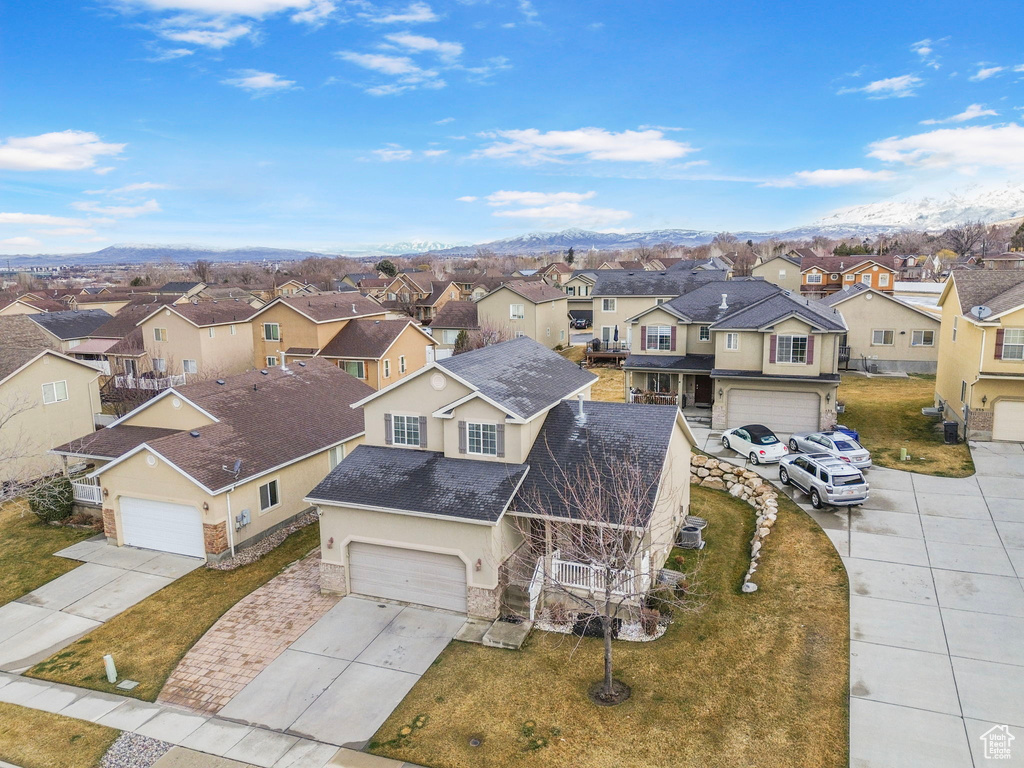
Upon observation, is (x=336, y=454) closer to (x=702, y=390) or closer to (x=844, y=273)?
(x=702, y=390)

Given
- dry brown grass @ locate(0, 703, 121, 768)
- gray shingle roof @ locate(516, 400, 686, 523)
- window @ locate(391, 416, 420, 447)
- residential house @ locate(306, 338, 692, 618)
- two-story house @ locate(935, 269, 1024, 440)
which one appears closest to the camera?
dry brown grass @ locate(0, 703, 121, 768)

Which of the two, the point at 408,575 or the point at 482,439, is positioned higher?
the point at 482,439

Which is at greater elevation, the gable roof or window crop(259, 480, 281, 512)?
the gable roof

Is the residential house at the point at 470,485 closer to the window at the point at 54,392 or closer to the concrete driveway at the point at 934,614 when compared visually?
the concrete driveway at the point at 934,614

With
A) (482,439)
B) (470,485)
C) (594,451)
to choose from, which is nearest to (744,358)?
(594,451)

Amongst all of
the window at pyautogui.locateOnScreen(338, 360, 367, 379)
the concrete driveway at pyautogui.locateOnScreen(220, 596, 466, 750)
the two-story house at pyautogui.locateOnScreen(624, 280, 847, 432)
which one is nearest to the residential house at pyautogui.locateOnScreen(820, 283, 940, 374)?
the two-story house at pyautogui.locateOnScreen(624, 280, 847, 432)

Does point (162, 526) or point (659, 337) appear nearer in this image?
point (162, 526)

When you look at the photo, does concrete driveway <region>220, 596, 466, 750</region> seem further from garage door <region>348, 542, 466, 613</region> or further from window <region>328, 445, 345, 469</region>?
window <region>328, 445, 345, 469</region>
